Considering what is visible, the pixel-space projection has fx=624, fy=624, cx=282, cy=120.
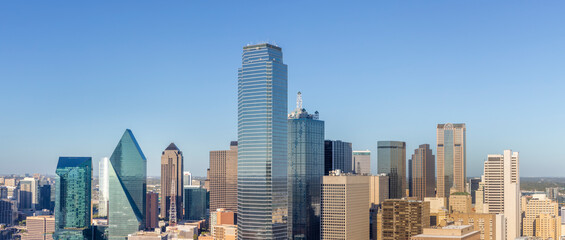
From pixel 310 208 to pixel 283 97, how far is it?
1048 inches

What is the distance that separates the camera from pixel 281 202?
83688 millimetres

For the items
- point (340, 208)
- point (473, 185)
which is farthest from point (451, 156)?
point (340, 208)

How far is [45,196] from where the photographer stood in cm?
16662

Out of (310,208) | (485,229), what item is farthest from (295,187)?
(485,229)

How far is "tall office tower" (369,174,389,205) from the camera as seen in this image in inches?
4804

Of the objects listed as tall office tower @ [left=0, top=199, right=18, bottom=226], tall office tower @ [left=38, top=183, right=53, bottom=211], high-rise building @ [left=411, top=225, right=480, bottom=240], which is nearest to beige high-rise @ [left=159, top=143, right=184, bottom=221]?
tall office tower @ [left=38, top=183, right=53, bottom=211]

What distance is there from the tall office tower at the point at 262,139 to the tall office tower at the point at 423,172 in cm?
9198

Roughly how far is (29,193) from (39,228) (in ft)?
143

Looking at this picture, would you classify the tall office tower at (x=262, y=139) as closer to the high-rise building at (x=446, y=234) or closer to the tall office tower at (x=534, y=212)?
the high-rise building at (x=446, y=234)

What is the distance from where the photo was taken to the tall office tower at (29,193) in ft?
538

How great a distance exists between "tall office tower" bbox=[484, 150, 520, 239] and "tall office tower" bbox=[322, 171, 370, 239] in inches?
1654

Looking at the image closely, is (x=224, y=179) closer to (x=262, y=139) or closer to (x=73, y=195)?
(x=73, y=195)

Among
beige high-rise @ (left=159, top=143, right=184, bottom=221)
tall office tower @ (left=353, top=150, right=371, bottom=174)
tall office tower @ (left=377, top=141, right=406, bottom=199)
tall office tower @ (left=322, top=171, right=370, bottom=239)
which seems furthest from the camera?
beige high-rise @ (left=159, top=143, right=184, bottom=221)

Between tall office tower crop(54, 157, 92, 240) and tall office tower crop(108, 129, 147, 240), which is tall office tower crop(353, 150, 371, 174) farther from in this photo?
tall office tower crop(54, 157, 92, 240)
